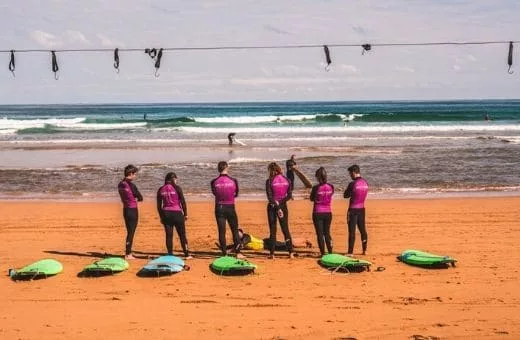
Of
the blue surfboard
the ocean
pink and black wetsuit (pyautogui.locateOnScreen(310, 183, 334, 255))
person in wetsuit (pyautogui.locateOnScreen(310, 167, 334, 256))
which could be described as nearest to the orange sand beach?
the blue surfboard

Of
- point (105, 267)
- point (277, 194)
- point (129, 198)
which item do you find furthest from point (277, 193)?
point (105, 267)

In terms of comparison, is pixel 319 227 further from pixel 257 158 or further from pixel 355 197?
pixel 257 158

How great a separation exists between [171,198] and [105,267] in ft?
4.58

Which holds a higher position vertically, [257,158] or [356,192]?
[356,192]

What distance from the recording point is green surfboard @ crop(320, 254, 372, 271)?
9.11 metres

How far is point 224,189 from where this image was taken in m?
9.61

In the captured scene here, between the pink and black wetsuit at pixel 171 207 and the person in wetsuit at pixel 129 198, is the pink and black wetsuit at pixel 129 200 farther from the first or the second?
the pink and black wetsuit at pixel 171 207

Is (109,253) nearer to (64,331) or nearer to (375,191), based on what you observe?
(64,331)

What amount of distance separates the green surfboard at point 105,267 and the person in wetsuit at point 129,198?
0.68 meters

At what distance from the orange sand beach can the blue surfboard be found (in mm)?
129

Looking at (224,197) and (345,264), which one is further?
(224,197)

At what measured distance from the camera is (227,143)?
1435 inches

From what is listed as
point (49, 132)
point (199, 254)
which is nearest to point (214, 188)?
point (199, 254)

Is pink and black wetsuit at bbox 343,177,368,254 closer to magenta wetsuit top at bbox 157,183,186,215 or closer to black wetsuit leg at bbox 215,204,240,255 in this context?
black wetsuit leg at bbox 215,204,240,255
